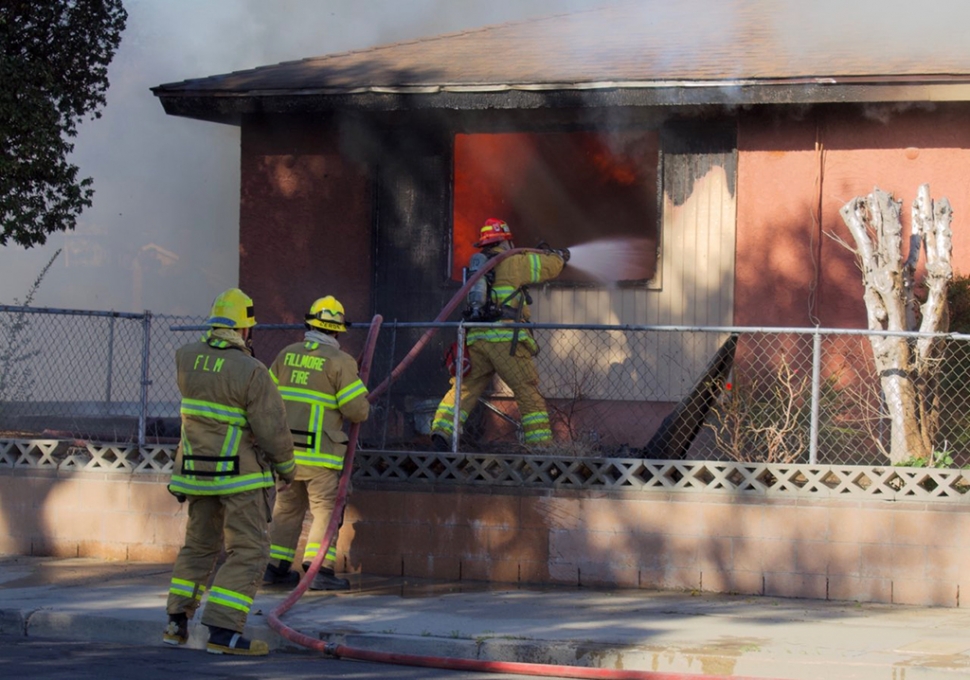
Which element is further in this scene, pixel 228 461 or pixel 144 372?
pixel 144 372

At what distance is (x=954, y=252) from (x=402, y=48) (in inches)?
225

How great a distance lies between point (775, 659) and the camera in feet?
20.8

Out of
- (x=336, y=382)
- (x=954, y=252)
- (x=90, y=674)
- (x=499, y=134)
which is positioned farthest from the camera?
(x=499, y=134)

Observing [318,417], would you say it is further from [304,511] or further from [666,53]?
[666,53]

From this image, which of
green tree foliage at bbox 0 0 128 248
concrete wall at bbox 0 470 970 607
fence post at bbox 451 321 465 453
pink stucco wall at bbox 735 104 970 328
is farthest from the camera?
green tree foliage at bbox 0 0 128 248

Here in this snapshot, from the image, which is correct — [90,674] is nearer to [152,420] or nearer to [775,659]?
[775,659]

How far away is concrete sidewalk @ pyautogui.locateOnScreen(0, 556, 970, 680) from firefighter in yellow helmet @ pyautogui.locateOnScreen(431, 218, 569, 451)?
4.16 feet

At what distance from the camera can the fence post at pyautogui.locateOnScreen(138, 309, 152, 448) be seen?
9617mm

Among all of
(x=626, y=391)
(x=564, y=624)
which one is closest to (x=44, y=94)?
(x=626, y=391)

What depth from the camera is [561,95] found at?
35.1 ft

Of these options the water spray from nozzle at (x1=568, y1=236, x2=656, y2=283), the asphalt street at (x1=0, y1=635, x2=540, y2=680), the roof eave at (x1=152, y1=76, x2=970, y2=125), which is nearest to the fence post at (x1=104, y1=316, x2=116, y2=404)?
the roof eave at (x1=152, y1=76, x2=970, y2=125)

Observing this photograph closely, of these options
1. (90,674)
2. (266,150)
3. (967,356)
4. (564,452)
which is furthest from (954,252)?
(90,674)

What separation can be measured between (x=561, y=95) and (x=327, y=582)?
457 centimetres

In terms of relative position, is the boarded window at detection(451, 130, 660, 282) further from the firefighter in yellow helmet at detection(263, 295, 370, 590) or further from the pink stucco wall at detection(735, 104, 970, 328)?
the firefighter in yellow helmet at detection(263, 295, 370, 590)
